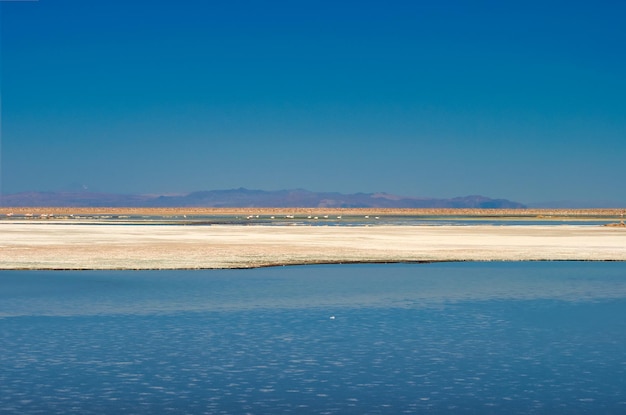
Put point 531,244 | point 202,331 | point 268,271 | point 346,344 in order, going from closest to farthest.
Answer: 1. point 346,344
2. point 202,331
3. point 268,271
4. point 531,244

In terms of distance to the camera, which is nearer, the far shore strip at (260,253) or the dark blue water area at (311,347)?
the dark blue water area at (311,347)

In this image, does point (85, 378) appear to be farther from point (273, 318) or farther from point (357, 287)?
point (357, 287)

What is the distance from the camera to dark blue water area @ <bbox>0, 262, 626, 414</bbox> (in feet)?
31.9

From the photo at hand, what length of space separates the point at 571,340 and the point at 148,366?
6559 millimetres

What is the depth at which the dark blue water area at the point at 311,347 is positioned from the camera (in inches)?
383

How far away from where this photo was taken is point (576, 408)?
30.6 feet

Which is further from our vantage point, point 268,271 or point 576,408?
point 268,271

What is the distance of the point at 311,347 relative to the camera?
12977 mm

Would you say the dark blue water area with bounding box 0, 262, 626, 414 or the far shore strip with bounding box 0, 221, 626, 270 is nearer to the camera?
the dark blue water area with bounding box 0, 262, 626, 414

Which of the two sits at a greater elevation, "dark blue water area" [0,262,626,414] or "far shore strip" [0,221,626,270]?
"far shore strip" [0,221,626,270]

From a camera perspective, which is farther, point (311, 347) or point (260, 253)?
point (260, 253)

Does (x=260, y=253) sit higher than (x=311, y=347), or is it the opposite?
(x=260, y=253)

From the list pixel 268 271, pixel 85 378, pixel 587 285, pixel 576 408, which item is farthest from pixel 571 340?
pixel 268 271

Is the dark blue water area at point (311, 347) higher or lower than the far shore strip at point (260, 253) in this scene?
lower
